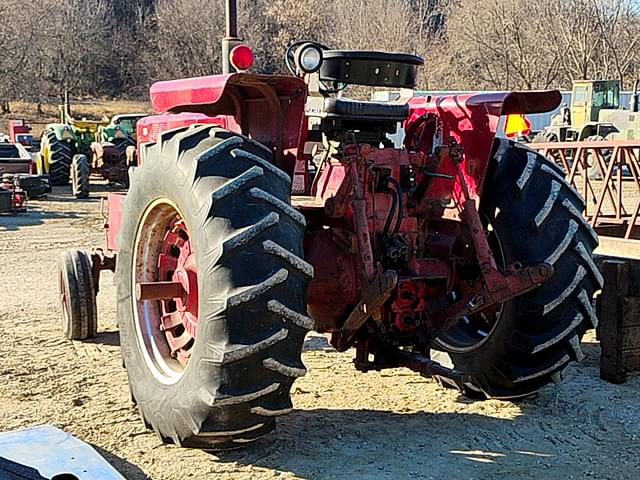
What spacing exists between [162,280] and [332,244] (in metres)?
0.86

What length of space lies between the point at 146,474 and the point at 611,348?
3.05 m

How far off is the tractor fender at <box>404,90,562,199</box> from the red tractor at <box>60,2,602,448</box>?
11mm

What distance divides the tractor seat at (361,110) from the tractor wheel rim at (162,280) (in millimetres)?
895

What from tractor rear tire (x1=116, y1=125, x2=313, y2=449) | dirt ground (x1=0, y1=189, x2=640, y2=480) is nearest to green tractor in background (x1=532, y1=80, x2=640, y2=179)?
dirt ground (x1=0, y1=189, x2=640, y2=480)

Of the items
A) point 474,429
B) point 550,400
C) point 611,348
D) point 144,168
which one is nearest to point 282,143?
point 144,168

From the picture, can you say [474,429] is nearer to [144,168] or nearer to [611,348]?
[611,348]

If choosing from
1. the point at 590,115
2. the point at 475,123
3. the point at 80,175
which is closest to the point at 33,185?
the point at 80,175

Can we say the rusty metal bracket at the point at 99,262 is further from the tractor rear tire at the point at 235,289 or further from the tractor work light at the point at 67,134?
the tractor work light at the point at 67,134

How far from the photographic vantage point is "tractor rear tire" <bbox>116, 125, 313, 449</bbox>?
3.25 metres

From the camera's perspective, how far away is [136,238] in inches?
160

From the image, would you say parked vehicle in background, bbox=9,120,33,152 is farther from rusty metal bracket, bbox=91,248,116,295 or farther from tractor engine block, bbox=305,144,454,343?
tractor engine block, bbox=305,144,454,343

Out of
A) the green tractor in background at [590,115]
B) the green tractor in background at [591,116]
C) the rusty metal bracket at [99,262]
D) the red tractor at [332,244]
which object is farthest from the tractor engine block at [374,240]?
the green tractor in background at [590,115]

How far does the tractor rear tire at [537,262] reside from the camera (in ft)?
13.9

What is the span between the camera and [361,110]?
4.12 metres
